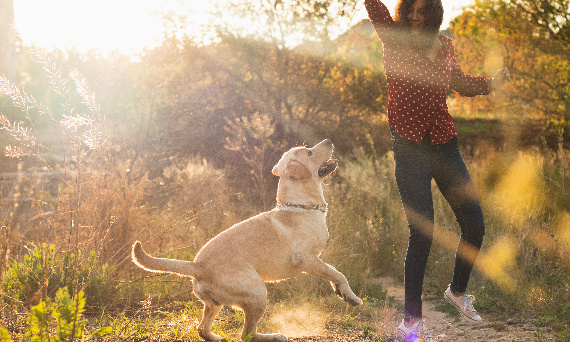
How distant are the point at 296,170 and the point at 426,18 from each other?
1.39m

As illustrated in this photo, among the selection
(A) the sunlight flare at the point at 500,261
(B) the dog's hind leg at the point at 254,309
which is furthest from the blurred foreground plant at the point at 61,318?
(A) the sunlight flare at the point at 500,261

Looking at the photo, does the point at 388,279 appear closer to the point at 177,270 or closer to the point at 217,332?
the point at 217,332

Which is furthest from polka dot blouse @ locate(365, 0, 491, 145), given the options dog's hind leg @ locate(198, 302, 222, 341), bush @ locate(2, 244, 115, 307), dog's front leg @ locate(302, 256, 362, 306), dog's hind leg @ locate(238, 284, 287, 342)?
bush @ locate(2, 244, 115, 307)

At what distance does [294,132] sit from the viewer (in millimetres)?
10961

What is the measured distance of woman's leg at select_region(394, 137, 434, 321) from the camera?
3391mm

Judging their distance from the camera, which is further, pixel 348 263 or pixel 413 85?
pixel 348 263

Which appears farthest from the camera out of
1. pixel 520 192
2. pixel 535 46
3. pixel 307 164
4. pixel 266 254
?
pixel 535 46

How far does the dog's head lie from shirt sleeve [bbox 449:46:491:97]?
1059 mm

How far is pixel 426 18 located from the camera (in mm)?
3430

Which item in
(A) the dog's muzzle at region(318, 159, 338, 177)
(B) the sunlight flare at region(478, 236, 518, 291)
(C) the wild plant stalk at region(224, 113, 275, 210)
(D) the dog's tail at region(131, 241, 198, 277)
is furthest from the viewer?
(C) the wild plant stalk at region(224, 113, 275, 210)

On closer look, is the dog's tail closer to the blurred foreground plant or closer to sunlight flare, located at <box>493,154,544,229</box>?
the blurred foreground plant

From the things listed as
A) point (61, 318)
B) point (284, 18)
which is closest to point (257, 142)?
point (284, 18)

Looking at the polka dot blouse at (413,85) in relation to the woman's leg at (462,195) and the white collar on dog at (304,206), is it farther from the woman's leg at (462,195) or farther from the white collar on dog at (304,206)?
the white collar on dog at (304,206)

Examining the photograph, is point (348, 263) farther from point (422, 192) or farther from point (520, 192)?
point (422, 192)
